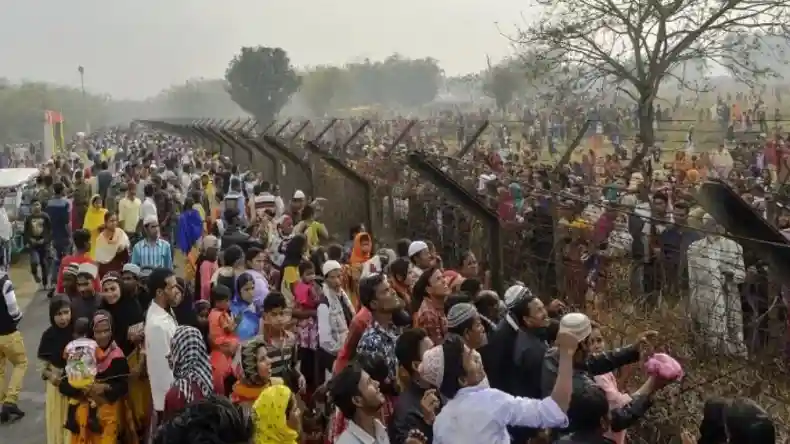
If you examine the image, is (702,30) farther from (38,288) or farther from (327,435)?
(327,435)

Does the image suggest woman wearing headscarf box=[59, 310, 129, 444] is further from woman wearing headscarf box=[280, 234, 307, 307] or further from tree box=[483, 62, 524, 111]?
tree box=[483, 62, 524, 111]

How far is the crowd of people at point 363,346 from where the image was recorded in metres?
3.73

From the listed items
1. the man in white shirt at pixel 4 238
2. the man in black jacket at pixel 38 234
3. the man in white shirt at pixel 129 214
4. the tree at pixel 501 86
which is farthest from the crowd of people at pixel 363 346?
the tree at pixel 501 86

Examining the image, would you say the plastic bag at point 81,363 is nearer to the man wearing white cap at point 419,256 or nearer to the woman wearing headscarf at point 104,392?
the woman wearing headscarf at point 104,392

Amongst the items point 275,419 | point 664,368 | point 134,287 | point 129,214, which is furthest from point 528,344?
point 129,214

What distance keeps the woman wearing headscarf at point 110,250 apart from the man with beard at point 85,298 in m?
2.52

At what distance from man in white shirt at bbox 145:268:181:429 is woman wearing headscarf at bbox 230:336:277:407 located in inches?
35.8

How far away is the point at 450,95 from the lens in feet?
403

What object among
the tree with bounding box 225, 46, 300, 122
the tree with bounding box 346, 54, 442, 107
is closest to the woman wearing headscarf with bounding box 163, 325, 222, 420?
the tree with bounding box 225, 46, 300, 122

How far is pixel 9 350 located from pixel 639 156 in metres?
7.63

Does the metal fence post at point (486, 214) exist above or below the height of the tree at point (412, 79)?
below

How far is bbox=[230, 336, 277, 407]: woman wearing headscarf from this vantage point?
4.69m

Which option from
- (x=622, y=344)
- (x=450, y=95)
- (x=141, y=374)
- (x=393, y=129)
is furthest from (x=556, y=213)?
(x=450, y=95)

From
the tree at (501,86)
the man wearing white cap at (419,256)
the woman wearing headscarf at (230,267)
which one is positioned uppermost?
the tree at (501,86)
